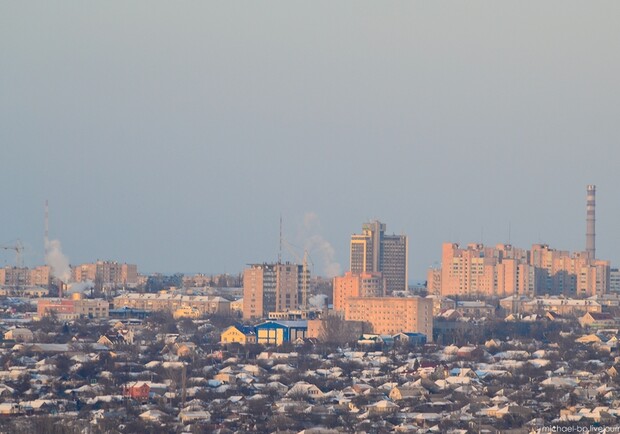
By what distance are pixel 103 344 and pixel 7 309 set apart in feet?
62.8

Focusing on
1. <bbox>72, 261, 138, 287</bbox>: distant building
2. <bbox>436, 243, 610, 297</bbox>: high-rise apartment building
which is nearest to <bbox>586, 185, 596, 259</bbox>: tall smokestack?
<bbox>436, 243, 610, 297</bbox>: high-rise apartment building

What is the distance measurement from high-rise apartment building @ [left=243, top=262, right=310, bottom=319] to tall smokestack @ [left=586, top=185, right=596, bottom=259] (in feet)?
79.8

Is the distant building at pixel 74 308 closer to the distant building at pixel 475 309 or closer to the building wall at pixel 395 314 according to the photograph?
the building wall at pixel 395 314

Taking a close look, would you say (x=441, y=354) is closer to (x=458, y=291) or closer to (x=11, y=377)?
(x=11, y=377)

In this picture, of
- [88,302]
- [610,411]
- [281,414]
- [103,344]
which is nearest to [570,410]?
[610,411]

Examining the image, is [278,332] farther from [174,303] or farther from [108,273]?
[108,273]

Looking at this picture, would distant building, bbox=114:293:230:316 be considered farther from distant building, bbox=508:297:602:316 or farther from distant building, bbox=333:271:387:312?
distant building, bbox=508:297:602:316

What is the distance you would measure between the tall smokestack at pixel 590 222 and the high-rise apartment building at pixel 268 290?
24.3 metres

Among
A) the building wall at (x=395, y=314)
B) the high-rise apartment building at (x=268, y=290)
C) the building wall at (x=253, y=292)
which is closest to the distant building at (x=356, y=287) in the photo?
the high-rise apartment building at (x=268, y=290)

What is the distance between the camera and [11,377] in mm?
39438

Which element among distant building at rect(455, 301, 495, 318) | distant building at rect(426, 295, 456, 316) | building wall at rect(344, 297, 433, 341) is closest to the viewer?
building wall at rect(344, 297, 433, 341)

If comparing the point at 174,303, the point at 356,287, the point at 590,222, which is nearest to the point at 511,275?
the point at 590,222

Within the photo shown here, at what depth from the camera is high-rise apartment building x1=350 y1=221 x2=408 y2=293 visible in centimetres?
8544

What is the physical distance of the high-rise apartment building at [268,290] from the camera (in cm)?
6512
